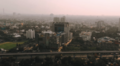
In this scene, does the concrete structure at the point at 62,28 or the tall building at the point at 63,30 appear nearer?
the tall building at the point at 63,30

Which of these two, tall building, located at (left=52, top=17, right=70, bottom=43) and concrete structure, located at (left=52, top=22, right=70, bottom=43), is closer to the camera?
Result: tall building, located at (left=52, top=17, right=70, bottom=43)

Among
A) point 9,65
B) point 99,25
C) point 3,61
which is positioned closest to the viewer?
point 9,65

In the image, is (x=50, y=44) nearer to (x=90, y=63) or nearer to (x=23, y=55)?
(x=23, y=55)

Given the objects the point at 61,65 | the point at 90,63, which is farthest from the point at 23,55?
the point at 90,63

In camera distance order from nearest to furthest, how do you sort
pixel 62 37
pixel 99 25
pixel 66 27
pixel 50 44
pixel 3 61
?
pixel 3 61 < pixel 50 44 < pixel 62 37 < pixel 66 27 < pixel 99 25

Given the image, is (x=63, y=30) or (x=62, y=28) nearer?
(x=63, y=30)

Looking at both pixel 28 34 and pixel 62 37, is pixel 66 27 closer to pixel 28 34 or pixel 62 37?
pixel 62 37

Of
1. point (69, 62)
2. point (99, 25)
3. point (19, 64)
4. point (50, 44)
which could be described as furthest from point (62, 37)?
point (99, 25)

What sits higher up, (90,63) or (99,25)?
(99,25)

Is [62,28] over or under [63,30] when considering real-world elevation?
over

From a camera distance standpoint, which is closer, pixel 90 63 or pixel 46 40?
pixel 90 63

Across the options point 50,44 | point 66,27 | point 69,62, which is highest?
point 66,27
